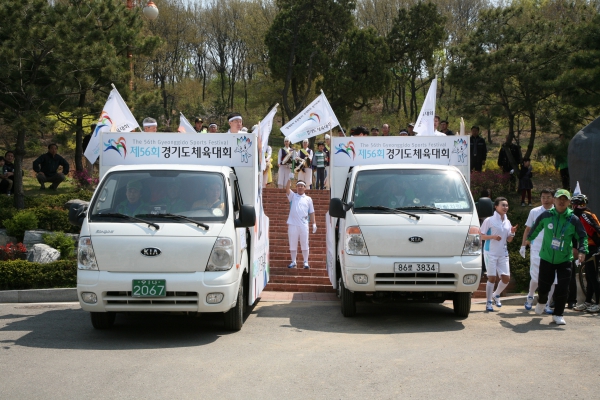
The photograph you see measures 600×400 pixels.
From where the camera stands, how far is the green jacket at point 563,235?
Answer: 9.65m

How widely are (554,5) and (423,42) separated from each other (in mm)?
9488

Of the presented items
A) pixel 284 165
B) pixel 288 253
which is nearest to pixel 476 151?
pixel 284 165

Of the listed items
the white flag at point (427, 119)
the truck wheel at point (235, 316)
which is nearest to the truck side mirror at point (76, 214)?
the truck wheel at point (235, 316)

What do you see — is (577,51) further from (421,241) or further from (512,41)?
(421,241)

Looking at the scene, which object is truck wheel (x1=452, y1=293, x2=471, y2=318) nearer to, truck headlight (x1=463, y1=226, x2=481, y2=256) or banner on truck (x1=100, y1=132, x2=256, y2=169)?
truck headlight (x1=463, y1=226, x2=481, y2=256)

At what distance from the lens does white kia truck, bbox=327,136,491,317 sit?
30.7 ft

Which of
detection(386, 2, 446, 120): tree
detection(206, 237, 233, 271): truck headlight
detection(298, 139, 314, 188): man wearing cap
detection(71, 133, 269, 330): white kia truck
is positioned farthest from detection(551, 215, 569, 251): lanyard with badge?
detection(386, 2, 446, 120): tree

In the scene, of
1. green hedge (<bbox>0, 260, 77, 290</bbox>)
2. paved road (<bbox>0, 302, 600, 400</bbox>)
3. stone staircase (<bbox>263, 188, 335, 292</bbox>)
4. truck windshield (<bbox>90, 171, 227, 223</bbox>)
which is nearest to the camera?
paved road (<bbox>0, 302, 600, 400</bbox>)

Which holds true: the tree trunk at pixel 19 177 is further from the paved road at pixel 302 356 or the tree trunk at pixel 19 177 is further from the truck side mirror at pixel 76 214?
the truck side mirror at pixel 76 214

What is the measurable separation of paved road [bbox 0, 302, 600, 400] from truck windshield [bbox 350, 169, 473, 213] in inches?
63.4

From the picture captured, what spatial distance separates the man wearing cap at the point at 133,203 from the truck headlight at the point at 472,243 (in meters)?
4.12

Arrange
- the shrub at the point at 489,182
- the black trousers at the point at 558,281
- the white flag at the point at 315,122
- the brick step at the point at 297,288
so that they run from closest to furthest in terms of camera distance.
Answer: the black trousers at the point at 558,281, the brick step at the point at 297,288, the white flag at the point at 315,122, the shrub at the point at 489,182

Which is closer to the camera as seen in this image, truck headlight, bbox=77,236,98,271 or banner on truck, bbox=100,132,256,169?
truck headlight, bbox=77,236,98,271

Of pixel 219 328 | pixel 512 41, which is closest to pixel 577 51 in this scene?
pixel 512 41
